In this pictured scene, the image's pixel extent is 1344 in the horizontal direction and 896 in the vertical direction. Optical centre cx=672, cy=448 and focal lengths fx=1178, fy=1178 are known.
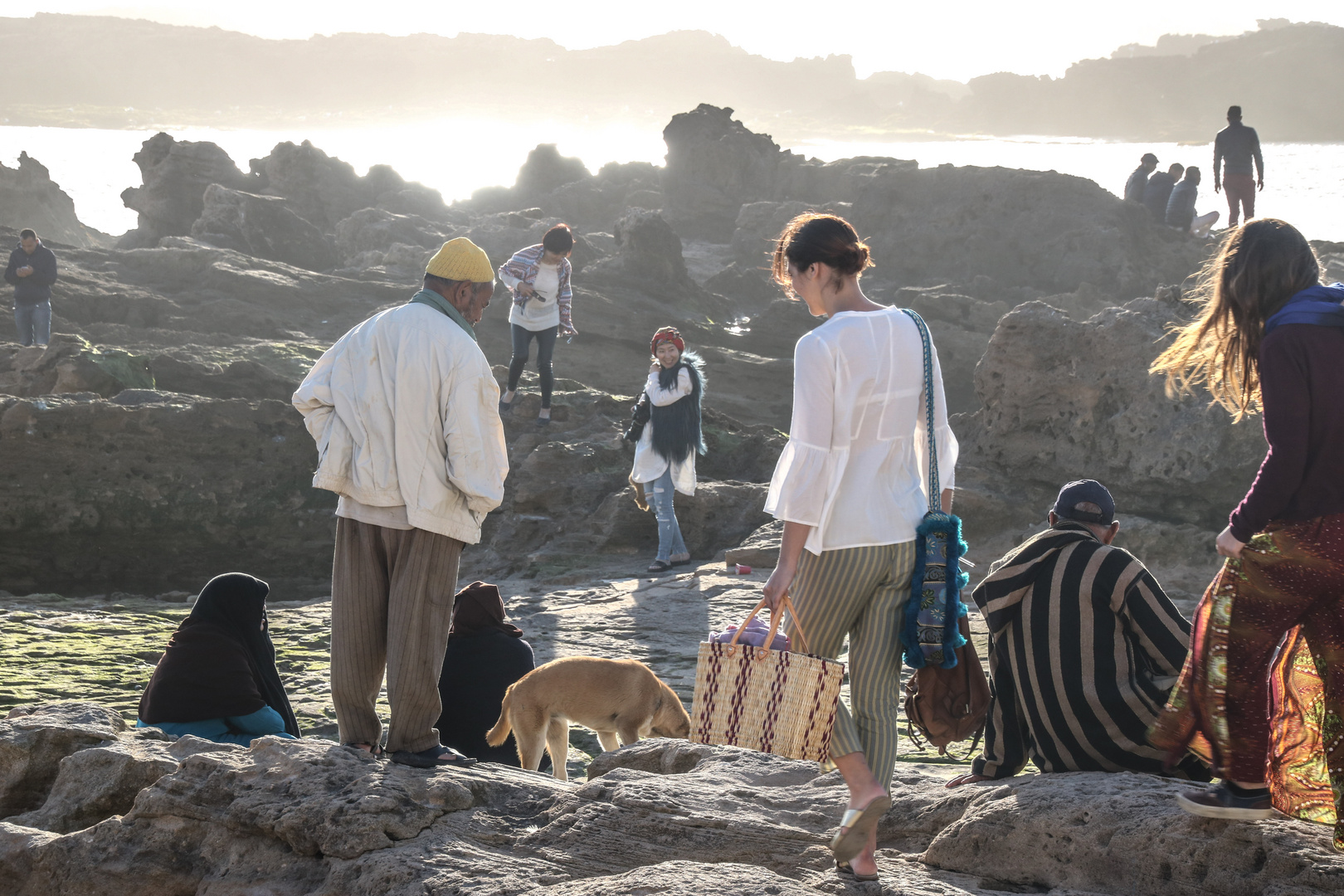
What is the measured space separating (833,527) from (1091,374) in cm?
860

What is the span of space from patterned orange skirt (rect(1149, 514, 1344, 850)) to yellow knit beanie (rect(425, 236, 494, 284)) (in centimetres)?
261

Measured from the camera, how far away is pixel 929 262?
30.0m

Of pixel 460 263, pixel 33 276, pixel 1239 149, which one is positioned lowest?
pixel 460 263

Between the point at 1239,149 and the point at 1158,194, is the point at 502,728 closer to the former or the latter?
the point at 1239,149

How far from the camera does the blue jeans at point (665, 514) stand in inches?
391

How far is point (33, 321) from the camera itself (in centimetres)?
1686

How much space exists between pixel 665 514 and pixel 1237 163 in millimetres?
12758

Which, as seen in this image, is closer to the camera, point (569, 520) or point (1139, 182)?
point (569, 520)

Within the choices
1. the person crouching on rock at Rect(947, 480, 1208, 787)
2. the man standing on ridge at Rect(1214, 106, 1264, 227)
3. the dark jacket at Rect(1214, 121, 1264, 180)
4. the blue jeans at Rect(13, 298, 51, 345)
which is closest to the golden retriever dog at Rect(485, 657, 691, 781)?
the person crouching on rock at Rect(947, 480, 1208, 787)

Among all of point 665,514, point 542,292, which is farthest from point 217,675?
point 542,292

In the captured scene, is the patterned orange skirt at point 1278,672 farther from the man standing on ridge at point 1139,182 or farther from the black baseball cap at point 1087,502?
the man standing on ridge at point 1139,182

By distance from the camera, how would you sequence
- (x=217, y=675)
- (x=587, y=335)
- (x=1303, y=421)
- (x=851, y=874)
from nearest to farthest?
(x=1303, y=421) → (x=851, y=874) → (x=217, y=675) → (x=587, y=335)

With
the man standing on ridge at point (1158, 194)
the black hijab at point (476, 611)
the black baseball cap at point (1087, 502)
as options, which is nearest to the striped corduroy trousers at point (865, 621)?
the black baseball cap at point (1087, 502)

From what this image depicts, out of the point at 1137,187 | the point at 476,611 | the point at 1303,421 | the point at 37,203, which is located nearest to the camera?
the point at 1303,421
